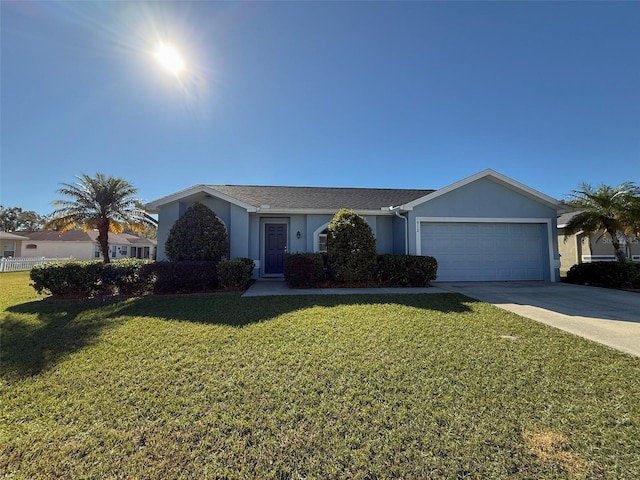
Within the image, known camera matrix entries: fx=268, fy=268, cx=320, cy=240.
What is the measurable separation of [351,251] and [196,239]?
5514 mm

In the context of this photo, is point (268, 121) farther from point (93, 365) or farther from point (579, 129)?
point (579, 129)

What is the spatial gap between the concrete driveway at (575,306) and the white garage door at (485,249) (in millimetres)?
709

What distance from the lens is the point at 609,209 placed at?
10547 mm

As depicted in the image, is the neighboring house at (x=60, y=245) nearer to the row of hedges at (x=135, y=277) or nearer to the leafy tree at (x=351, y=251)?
the row of hedges at (x=135, y=277)

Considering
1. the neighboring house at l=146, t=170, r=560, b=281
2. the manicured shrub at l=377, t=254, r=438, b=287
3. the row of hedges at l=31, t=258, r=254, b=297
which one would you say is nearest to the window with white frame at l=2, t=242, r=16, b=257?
the row of hedges at l=31, t=258, r=254, b=297

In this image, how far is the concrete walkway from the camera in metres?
5.06

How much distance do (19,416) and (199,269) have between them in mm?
6008

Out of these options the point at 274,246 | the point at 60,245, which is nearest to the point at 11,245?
the point at 60,245

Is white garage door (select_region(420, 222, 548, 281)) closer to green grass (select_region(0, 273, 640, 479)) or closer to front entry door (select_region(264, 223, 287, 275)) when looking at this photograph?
green grass (select_region(0, 273, 640, 479))

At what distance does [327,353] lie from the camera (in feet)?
13.4

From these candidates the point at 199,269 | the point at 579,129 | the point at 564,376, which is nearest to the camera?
the point at 564,376

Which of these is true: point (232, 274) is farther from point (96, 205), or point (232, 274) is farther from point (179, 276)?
point (96, 205)

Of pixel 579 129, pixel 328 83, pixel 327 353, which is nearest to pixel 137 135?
pixel 328 83

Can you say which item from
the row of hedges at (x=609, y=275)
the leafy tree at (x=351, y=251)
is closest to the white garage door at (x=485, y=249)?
the row of hedges at (x=609, y=275)
